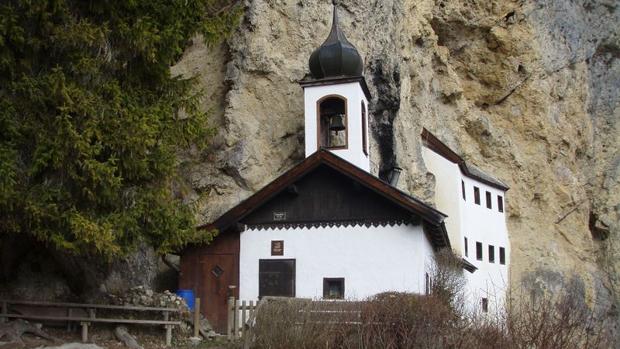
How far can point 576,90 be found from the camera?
43562mm

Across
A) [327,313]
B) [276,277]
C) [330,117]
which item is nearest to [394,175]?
[330,117]

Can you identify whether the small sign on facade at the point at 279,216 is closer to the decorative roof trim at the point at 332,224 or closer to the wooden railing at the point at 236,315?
the decorative roof trim at the point at 332,224

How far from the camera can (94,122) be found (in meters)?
13.3

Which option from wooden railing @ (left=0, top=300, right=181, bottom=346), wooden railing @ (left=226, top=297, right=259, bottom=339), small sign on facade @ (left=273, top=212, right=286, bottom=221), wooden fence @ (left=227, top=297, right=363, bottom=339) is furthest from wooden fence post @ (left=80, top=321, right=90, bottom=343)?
small sign on facade @ (left=273, top=212, right=286, bottom=221)

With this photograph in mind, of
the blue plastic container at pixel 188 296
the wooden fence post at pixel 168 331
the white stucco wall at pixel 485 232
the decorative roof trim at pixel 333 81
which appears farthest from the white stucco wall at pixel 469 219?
the wooden fence post at pixel 168 331

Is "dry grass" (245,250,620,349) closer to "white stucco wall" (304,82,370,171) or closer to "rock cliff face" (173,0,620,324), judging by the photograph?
"white stucco wall" (304,82,370,171)

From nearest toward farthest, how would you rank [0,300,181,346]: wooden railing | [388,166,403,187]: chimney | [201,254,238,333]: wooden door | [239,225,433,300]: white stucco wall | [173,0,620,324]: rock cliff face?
[0,300,181,346]: wooden railing
[239,225,433,300]: white stucco wall
[201,254,238,333]: wooden door
[173,0,620,324]: rock cliff face
[388,166,403,187]: chimney

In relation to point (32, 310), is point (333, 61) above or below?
above

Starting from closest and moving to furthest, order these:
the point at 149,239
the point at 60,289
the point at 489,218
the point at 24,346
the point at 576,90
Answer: the point at 24,346
the point at 149,239
the point at 60,289
the point at 489,218
the point at 576,90

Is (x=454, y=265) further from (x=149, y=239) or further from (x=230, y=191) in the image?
(x=149, y=239)

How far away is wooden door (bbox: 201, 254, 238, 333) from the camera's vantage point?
20.3 meters

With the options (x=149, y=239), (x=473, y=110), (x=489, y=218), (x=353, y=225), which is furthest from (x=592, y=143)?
(x=149, y=239)

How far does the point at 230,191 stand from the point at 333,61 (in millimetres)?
5823

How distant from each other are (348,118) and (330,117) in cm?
164
